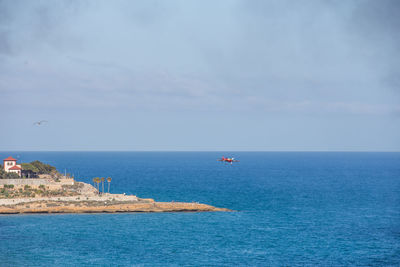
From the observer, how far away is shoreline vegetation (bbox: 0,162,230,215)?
325ft

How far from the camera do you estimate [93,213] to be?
99.4 m

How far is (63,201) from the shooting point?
104562 millimetres

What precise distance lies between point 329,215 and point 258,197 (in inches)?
1422

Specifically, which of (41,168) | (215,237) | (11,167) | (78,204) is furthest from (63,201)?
(215,237)

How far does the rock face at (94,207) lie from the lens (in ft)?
319

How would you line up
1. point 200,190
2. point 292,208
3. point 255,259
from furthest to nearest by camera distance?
point 200,190 → point 292,208 → point 255,259

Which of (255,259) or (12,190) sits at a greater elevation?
(12,190)

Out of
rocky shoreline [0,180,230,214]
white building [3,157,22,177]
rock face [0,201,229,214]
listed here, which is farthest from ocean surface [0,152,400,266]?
white building [3,157,22,177]

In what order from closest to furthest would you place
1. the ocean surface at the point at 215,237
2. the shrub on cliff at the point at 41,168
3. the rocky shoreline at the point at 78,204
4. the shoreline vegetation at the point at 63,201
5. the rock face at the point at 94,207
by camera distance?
the ocean surface at the point at 215,237 → the rock face at the point at 94,207 → the rocky shoreline at the point at 78,204 → the shoreline vegetation at the point at 63,201 → the shrub on cliff at the point at 41,168

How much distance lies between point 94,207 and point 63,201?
855 centimetres

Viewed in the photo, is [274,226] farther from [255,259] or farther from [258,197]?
[258,197]

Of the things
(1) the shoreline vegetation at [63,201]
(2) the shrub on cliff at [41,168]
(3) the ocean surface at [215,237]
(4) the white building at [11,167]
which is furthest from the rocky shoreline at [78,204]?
(2) the shrub on cliff at [41,168]

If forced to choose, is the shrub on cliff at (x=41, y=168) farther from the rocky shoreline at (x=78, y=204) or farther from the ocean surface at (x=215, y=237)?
the ocean surface at (x=215, y=237)

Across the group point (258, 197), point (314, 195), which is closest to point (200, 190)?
point (258, 197)
